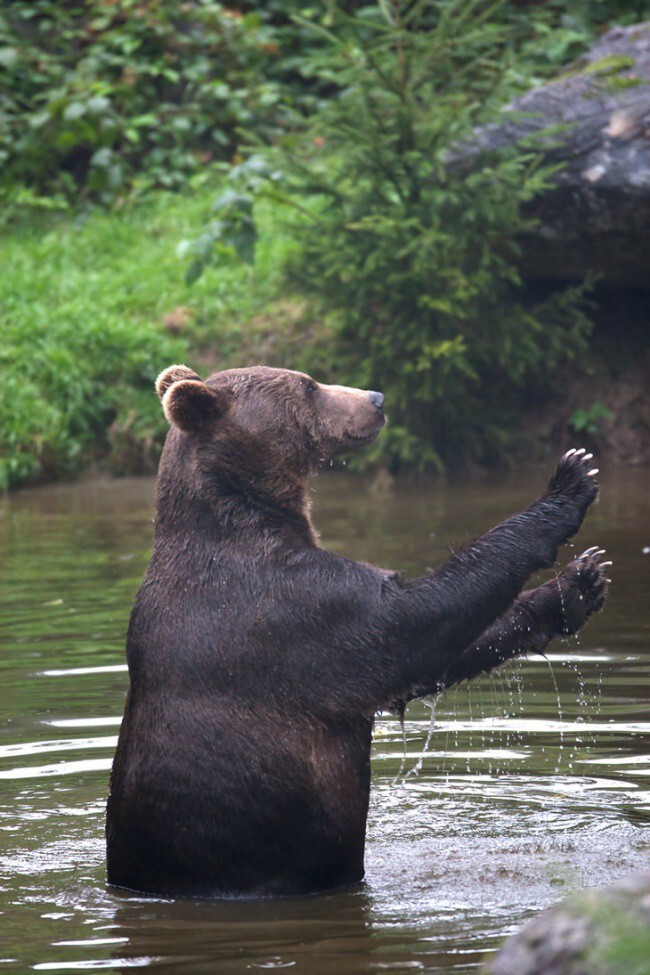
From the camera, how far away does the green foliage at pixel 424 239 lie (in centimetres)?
1252

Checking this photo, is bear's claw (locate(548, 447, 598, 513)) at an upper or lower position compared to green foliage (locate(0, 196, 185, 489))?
lower

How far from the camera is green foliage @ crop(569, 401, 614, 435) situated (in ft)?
44.5

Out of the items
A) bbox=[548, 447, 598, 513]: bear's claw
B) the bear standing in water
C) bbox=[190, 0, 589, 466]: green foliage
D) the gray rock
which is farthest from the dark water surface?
bbox=[190, 0, 589, 466]: green foliage

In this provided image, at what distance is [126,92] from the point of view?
18.0 metres

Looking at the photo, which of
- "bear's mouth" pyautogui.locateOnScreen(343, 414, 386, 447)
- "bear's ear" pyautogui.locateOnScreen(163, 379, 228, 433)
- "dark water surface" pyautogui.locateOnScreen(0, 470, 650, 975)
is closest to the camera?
"dark water surface" pyautogui.locateOnScreen(0, 470, 650, 975)

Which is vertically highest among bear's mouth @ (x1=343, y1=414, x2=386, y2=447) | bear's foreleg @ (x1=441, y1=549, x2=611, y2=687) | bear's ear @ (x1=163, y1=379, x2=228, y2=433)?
bear's ear @ (x1=163, y1=379, x2=228, y2=433)

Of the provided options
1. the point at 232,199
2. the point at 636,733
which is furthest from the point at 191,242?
the point at 636,733

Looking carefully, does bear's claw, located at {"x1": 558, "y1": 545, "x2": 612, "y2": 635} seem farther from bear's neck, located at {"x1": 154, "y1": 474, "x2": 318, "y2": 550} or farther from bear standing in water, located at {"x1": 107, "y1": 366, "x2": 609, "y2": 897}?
bear's neck, located at {"x1": 154, "y1": 474, "x2": 318, "y2": 550}

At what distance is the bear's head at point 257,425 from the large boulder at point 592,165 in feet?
24.3

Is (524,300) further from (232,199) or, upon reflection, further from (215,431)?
(215,431)

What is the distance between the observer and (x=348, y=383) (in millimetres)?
13266

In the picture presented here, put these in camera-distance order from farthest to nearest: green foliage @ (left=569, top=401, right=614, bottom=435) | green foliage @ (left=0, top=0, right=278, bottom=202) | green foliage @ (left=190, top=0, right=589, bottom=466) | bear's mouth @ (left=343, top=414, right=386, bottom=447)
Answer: green foliage @ (left=0, top=0, right=278, bottom=202), green foliage @ (left=569, top=401, right=614, bottom=435), green foliage @ (left=190, top=0, right=589, bottom=466), bear's mouth @ (left=343, top=414, right=386, bottom=447)

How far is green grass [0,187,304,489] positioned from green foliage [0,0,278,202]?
4.89ft

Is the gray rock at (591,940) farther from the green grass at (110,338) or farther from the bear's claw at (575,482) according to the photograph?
the green grass at (110,338)
